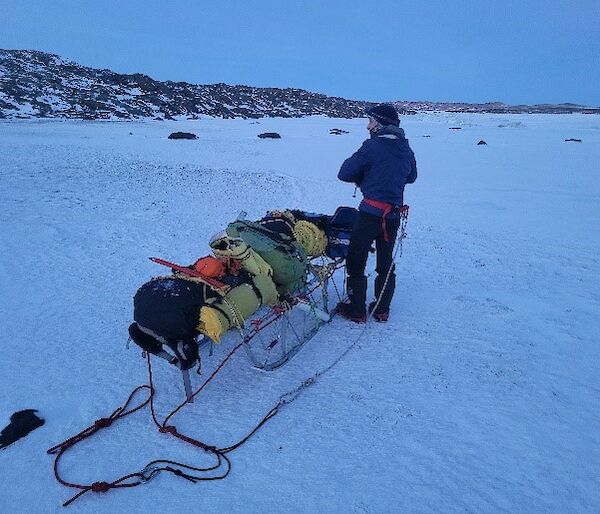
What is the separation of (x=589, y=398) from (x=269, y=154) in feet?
43.9

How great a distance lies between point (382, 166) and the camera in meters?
4.13

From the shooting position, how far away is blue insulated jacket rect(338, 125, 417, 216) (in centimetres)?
412

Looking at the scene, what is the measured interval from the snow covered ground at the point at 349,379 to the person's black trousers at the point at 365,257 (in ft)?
0.86

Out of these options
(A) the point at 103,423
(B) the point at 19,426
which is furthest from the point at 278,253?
(B) the point at 19,426

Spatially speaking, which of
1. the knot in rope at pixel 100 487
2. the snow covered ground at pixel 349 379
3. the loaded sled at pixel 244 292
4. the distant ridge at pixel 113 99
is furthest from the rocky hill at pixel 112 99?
the knot in rope at pixel 100 487

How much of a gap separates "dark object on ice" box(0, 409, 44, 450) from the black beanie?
3.56 meters

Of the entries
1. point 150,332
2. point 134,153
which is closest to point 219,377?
point 150,332

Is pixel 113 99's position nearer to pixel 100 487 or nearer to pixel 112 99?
pixel 112 99

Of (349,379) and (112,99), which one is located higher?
(112,99)

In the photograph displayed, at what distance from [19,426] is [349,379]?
2.32m

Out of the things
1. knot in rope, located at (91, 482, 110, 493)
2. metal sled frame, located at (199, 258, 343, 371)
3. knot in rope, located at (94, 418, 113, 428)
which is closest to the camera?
knot in rope, located at (91, 482, 110, 493)

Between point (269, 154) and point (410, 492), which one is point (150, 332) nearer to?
point (410, 492)

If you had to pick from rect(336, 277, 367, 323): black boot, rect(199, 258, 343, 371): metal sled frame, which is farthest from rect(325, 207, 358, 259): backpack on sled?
rect(336, 277, 367, 323): black boot

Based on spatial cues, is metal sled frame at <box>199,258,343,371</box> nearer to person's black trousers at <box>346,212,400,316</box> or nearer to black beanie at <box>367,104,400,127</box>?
person's black trousers at <box>346,212,400,316</box>
